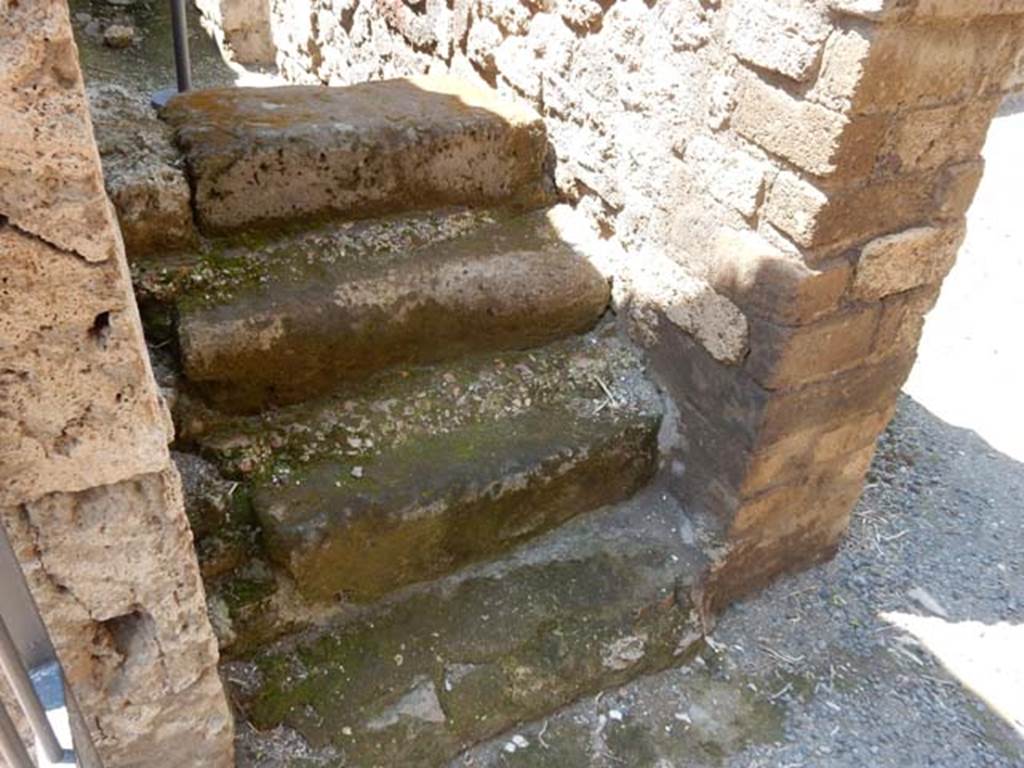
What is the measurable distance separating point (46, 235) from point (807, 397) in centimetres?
184

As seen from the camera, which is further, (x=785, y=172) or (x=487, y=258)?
(x=487, y=258)

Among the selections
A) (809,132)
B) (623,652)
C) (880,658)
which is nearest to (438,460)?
(623,652)

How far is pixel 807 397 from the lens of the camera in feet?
7.43

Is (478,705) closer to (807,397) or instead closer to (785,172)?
(807,397)

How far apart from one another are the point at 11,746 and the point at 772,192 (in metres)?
1.90

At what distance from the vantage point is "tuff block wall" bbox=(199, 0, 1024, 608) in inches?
74.0

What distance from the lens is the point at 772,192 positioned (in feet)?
6.71

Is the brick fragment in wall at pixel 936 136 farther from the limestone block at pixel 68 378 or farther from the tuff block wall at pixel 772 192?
the limestone block at pixel 68 378

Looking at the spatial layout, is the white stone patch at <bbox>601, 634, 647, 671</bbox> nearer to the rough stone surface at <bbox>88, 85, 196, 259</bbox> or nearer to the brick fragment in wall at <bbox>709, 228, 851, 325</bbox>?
the brick fragment in wall at <bbox>709, 228, 851, 325</bbox>

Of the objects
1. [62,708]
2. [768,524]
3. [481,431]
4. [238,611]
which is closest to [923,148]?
[768,524]

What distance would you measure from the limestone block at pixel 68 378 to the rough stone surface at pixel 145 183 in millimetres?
948

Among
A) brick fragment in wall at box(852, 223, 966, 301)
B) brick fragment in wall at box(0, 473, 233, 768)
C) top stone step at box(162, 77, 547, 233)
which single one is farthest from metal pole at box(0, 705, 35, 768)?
brick fragment in wall at box(852, 223, 966, 301)

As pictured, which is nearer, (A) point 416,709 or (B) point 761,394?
(A) point 416,709

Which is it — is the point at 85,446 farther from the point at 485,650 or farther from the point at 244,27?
the point at 244,27
